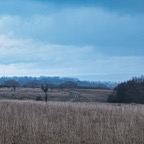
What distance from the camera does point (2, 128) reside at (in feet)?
34.2

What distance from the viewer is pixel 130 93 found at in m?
43.6

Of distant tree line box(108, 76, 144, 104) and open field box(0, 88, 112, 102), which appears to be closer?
distant tree line box(108, 76, 144, 104)

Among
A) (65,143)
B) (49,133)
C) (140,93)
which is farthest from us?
(140,93)

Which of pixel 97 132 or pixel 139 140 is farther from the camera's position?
pixel 97 132

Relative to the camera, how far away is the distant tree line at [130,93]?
42544 millimetres

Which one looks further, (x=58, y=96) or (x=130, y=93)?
(x=58, y=96)

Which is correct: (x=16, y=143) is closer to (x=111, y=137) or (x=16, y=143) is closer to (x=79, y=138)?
(x=79, y=138)

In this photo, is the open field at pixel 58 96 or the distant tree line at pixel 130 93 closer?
the distant tree line at pixel 130 93

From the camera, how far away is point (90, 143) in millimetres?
9438

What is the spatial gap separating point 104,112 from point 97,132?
7966 millimetres

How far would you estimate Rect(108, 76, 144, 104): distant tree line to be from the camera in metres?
42.5

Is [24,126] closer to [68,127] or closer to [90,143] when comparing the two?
[68,127]

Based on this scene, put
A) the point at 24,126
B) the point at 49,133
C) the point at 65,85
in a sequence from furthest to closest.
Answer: the point at 65,85 < the point at 24,126 < the point at 49,133

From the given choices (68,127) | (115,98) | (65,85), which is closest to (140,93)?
(115,98)
